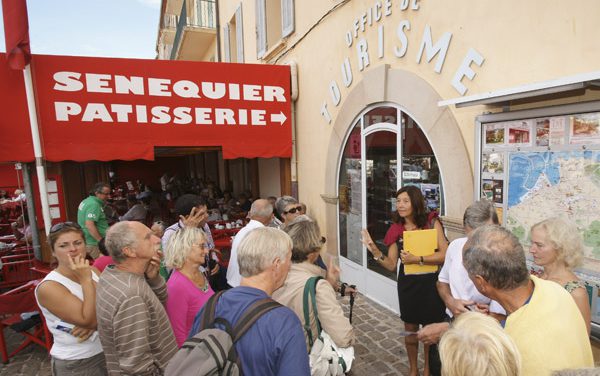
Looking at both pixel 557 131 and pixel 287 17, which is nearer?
pixel 557 131

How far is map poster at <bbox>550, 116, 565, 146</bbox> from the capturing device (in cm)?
243

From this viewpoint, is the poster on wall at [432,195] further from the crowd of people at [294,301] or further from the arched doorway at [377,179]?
the crowd of people at [294,301]

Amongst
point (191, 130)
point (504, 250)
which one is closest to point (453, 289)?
point (504, 250)

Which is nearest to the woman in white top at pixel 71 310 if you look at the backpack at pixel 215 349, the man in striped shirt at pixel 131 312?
the man in striped shirt at pixel 131 312

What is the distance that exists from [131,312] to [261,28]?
759cm

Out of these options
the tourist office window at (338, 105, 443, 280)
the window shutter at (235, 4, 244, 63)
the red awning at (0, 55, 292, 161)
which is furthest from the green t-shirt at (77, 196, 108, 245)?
the window shutter at (235, 4, 244, 63)

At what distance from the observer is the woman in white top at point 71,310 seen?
2062 millimetres

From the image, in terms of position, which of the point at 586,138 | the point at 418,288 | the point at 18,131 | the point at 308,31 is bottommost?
the point at 418,288

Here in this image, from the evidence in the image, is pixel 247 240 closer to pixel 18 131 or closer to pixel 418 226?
pixel 418 226

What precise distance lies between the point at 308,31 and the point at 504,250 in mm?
5721

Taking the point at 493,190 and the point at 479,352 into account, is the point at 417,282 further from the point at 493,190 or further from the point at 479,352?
the point at 479,352

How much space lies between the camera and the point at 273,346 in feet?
4.54

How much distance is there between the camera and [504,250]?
1495mm

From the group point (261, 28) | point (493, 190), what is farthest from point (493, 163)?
point (261, 28)
